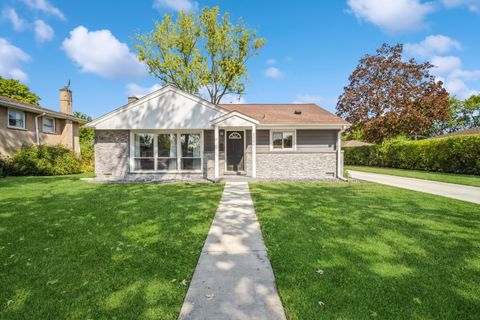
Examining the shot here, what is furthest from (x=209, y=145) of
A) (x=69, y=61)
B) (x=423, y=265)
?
(x=69, y=61)

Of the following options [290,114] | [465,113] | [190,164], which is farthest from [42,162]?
[465,113]

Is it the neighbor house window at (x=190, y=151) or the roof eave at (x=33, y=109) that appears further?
the roof eave at (x=33, y=109)

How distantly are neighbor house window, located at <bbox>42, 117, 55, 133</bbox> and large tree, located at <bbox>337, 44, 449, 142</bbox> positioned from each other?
2998 cm

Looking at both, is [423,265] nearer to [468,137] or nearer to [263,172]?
[263,172]

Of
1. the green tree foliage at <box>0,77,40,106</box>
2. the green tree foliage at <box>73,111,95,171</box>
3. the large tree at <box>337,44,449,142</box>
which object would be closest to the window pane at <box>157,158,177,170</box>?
the green tree foliage at <box>73,111,95,171</box>

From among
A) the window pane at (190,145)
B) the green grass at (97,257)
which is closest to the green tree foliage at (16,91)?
the window pane at (190,145)

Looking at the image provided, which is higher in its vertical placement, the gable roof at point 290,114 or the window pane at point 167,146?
the gable roof at point 290,114

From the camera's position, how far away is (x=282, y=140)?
1508 cm

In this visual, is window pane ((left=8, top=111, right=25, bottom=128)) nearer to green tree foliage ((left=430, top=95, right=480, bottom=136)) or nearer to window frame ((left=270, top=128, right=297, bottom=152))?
window frame ((left=270, top=128, right=297, bottom=152))

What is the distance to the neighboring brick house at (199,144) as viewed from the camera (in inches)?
556

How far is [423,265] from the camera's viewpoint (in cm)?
361

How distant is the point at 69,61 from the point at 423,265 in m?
27.5

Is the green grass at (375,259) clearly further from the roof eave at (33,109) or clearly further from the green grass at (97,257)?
the roof eave at (33,109)

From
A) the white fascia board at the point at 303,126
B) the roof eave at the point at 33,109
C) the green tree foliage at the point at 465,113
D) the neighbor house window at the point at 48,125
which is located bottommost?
the white fascia board at the point at 303,126
